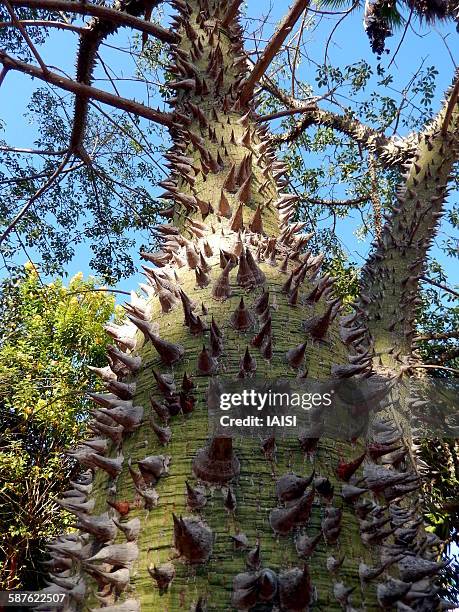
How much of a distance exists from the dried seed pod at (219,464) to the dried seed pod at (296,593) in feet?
0.78

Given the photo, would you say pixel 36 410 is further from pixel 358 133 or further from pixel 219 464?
pixel 219 464

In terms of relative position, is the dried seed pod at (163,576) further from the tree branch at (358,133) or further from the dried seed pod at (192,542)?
the tree branch at (358,133)

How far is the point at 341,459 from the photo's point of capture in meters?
1.24

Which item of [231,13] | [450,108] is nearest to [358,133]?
[450,108]

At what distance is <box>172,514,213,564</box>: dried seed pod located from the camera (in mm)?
1002

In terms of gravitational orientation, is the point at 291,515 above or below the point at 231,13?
below

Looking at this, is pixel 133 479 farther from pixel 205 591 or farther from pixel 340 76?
pixel 340 76

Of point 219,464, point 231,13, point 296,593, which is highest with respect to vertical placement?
point 231,13

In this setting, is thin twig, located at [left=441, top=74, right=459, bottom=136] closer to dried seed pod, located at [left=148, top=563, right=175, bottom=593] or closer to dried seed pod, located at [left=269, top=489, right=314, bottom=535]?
dried seed pod, located at [left=269, top=489, right=314, bottom=535]

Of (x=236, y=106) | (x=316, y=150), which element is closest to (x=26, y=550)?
(x=316, y=150)

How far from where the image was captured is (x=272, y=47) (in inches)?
90.9

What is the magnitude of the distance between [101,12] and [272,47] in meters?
1.05

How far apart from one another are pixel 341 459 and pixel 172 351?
0.48 metres

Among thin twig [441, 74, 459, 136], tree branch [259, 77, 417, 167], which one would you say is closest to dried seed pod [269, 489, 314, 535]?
thin twig [441, 74, 459, 136]
